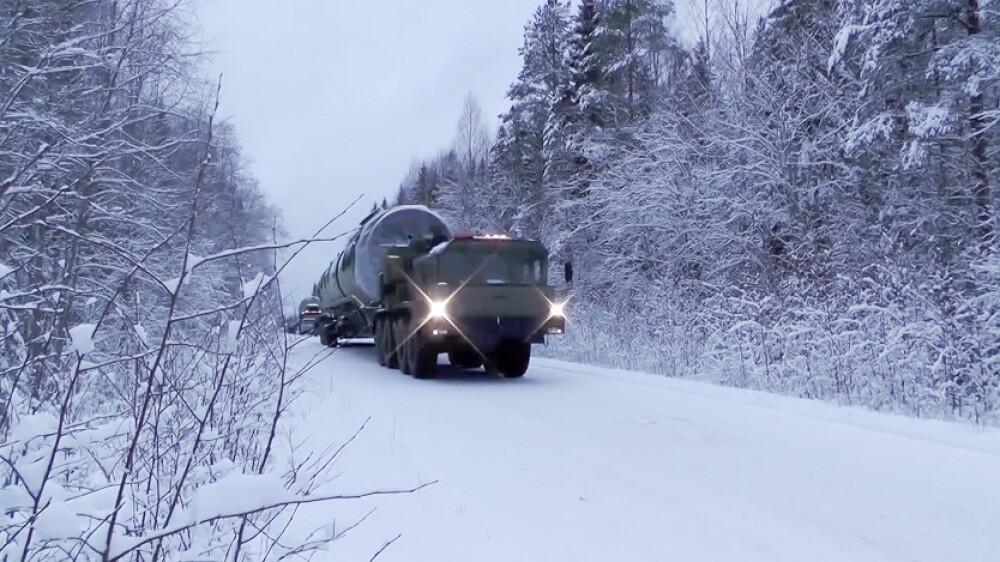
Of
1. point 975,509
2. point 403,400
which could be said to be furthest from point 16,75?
point 975,509

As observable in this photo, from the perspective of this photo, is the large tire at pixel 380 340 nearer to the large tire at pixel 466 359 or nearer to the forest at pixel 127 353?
the large tire at pixel 466 359

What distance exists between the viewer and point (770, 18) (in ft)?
69.7

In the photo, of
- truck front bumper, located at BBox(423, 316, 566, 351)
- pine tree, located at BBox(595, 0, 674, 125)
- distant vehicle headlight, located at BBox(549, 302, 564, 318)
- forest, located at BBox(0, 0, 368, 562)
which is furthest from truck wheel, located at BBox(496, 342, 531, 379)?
pine tree, located at BBox(595, 0, 674, 125)

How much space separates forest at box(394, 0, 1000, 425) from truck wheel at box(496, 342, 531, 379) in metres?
2.72

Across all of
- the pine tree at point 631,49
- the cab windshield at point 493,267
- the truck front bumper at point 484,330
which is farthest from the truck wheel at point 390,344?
the pine tree at point 631,49

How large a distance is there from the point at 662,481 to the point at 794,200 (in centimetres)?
1424

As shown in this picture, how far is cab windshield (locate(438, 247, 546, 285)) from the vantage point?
41.5ft

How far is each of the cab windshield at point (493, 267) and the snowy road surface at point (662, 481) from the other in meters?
3.50

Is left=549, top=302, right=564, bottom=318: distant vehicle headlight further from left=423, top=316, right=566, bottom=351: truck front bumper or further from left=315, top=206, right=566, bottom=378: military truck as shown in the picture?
left=423, top=316, right=566, bottom=351: truck front bumper

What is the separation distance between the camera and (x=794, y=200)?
18.0 m

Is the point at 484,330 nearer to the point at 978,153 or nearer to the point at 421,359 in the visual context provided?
the point at 421,359

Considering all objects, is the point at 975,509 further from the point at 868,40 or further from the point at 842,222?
the point at 842,222

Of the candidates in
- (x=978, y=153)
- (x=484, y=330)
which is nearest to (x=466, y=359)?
(x=484, y=330)

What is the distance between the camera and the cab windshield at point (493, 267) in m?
12.6
